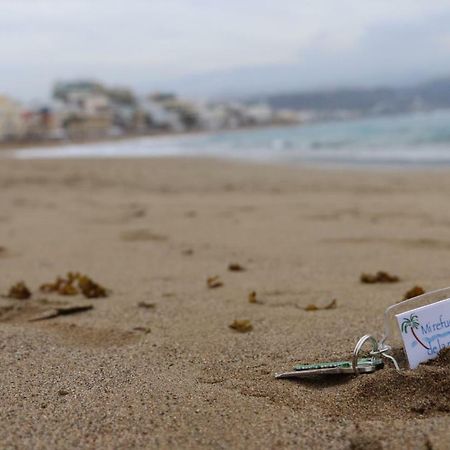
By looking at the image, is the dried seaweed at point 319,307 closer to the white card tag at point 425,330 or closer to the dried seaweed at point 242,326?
the dried seaweed at point 242,326

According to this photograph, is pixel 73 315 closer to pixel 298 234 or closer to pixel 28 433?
pixel 28 433

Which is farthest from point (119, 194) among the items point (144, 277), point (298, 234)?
point (144, 277)

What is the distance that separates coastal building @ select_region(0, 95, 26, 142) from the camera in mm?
58344

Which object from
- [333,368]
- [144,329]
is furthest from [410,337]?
[144,329]

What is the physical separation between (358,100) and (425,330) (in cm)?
9612

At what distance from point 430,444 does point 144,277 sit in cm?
203

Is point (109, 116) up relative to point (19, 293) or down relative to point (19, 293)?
up

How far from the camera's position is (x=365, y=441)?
4.03 feet

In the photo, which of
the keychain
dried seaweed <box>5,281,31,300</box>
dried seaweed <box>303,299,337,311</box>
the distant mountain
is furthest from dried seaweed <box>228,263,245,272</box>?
the distant mountain

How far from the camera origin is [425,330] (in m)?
1.53

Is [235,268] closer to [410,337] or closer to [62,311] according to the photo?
[62,311]

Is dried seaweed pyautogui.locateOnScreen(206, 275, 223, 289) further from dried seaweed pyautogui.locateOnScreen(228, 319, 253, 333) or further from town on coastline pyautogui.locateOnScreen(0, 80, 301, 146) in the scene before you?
town on coastline pyautogui.locateOnScreen(0, 80, 301, 146)

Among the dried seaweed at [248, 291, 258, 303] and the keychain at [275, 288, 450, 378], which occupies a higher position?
the keychain at [275, 288, 450, 378]

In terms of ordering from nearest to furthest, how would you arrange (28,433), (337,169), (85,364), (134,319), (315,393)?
(28,433) < (315,393) < (85,364) < (134,319) < (337,169)
